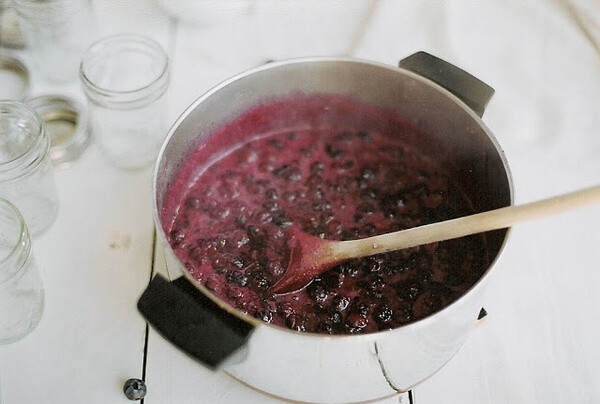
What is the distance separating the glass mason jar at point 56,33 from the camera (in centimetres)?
106

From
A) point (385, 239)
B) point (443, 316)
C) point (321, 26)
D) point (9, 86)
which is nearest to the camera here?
point (443, 316)

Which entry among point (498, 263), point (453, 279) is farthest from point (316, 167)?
point (498, 263)

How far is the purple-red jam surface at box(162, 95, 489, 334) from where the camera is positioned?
81 cm

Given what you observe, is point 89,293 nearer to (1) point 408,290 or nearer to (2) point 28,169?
(2) point 28,169

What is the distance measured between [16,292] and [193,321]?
1.05 ft

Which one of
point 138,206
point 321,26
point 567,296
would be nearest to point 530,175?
point 567,296

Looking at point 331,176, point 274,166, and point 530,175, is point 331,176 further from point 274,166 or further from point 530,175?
point 530,175

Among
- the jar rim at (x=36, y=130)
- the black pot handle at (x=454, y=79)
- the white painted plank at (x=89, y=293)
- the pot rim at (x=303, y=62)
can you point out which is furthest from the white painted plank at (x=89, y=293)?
the black pot handle at (x=454, y=79)

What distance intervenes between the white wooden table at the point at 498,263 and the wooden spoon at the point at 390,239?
5 cm

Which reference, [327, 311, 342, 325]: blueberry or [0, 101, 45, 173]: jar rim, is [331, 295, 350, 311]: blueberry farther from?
[0, 101, 45, 173]: jar rim

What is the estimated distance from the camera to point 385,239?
0.76m

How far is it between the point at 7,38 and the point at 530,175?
2.94 ft

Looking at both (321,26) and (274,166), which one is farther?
(321,26)

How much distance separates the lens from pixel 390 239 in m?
0.76
